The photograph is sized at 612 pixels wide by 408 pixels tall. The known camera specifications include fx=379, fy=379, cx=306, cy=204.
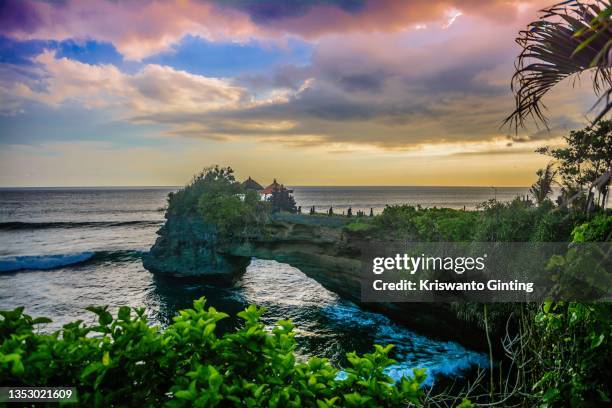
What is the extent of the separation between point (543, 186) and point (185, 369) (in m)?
14.8

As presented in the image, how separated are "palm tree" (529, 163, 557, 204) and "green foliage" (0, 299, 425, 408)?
13952mm

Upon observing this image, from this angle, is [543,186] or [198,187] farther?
[198,187]

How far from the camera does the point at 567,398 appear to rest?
3033 mm

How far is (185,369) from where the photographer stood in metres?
2.11

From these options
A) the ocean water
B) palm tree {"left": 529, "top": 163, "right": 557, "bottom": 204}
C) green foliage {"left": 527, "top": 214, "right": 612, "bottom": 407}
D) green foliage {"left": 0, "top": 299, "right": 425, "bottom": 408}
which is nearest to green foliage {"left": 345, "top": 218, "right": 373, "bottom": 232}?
the ocean water

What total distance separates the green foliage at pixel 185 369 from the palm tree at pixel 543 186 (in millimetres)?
13952

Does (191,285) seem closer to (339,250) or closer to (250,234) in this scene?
(250,234)

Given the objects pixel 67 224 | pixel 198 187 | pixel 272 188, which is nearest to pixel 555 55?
pixel 198 187

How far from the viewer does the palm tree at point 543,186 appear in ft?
44.7

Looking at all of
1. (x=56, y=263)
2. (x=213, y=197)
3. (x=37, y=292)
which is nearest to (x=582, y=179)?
(x=213, y=197)

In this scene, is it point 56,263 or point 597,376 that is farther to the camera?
point 56,263

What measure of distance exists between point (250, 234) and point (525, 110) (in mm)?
20678

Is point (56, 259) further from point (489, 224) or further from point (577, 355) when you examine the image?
point (577, 355)

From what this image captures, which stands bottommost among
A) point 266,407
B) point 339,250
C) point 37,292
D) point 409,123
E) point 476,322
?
point 37,292
